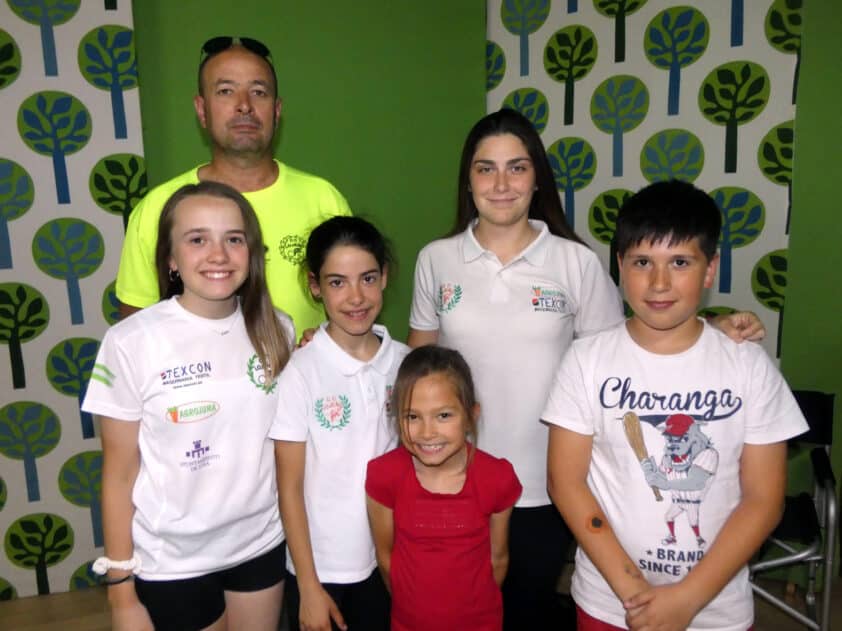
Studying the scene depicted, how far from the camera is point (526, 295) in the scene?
5.49ft

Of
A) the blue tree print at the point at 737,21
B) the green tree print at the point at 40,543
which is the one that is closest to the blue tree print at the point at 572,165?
the blue tree print at the point at 737,21

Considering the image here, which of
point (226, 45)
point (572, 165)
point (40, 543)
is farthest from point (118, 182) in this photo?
point (572, 165)

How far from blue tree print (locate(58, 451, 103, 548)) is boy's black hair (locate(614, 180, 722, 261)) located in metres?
2.33

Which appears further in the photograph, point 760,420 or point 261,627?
point 261,627

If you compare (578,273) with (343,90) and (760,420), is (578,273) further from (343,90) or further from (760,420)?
(343,90)

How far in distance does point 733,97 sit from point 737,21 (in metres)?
0.29

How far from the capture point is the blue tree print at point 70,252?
260cm

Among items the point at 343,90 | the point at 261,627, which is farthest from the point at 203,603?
the point at 343,90

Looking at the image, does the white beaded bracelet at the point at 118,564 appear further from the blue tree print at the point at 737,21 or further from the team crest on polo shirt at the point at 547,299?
the blue tree print at the point at 737,21

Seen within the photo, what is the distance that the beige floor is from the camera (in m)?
2.54

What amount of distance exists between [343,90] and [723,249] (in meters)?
1.80

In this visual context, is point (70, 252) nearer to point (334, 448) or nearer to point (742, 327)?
point (334, 448)


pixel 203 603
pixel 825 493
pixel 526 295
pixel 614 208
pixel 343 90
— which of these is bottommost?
pixel 825 493

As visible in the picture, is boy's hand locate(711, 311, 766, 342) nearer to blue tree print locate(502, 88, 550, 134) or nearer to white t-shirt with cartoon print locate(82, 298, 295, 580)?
white t-shirt with cartoon print locate(82, 298, 295, 580)
